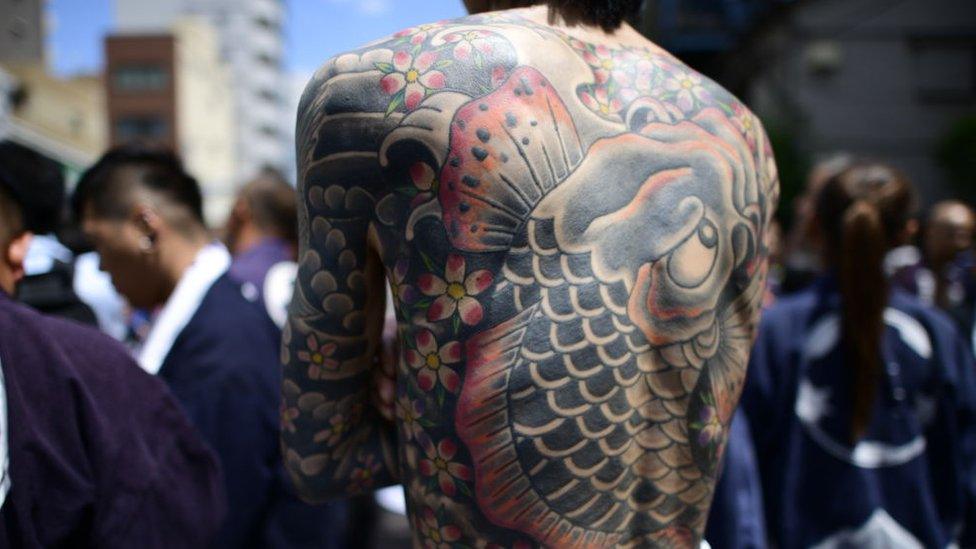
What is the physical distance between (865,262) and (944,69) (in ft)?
42.8

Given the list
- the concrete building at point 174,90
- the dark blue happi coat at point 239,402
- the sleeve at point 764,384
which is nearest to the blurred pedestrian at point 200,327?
the dark blue happi coat at point 239,402

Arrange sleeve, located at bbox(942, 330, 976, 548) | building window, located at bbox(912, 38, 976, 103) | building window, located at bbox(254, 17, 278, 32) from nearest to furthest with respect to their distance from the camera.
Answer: sleeve, located at bbox(942, 330, 976, 548)
building window, located at bbox(912, 38, 976, 103)
building window, located at bbox(254, 17, 278, 32)

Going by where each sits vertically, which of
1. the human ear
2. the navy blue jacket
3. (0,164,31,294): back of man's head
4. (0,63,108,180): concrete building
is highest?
(0,164,31,294): back of man's head

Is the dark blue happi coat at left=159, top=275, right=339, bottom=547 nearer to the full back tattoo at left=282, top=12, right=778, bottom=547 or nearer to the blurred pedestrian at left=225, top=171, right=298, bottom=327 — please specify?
the blurred pedestrian at left=225, top=171, right=298, bottom=327

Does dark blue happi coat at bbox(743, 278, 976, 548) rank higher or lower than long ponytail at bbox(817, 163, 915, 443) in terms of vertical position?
lower

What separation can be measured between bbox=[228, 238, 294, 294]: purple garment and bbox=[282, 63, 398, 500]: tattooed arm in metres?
2.46

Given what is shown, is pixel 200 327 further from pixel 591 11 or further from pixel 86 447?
pixel 591 11

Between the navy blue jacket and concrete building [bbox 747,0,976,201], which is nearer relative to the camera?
the navy blue jacket

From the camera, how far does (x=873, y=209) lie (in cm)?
281

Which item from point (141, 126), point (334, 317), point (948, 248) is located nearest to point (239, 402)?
point (334, 317)

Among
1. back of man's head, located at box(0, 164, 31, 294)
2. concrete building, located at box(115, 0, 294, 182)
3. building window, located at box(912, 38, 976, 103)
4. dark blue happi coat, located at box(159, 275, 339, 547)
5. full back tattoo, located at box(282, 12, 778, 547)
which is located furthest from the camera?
concrete building, located at box(115, 0, 294, 182)

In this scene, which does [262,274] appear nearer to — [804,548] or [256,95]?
[804,548]

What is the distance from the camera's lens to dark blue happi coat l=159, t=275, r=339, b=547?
268 cm

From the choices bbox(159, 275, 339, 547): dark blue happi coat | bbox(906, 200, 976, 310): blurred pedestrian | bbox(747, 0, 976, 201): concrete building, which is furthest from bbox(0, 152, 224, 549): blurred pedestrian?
bbox(747, 0, 976, 201): concrete building
